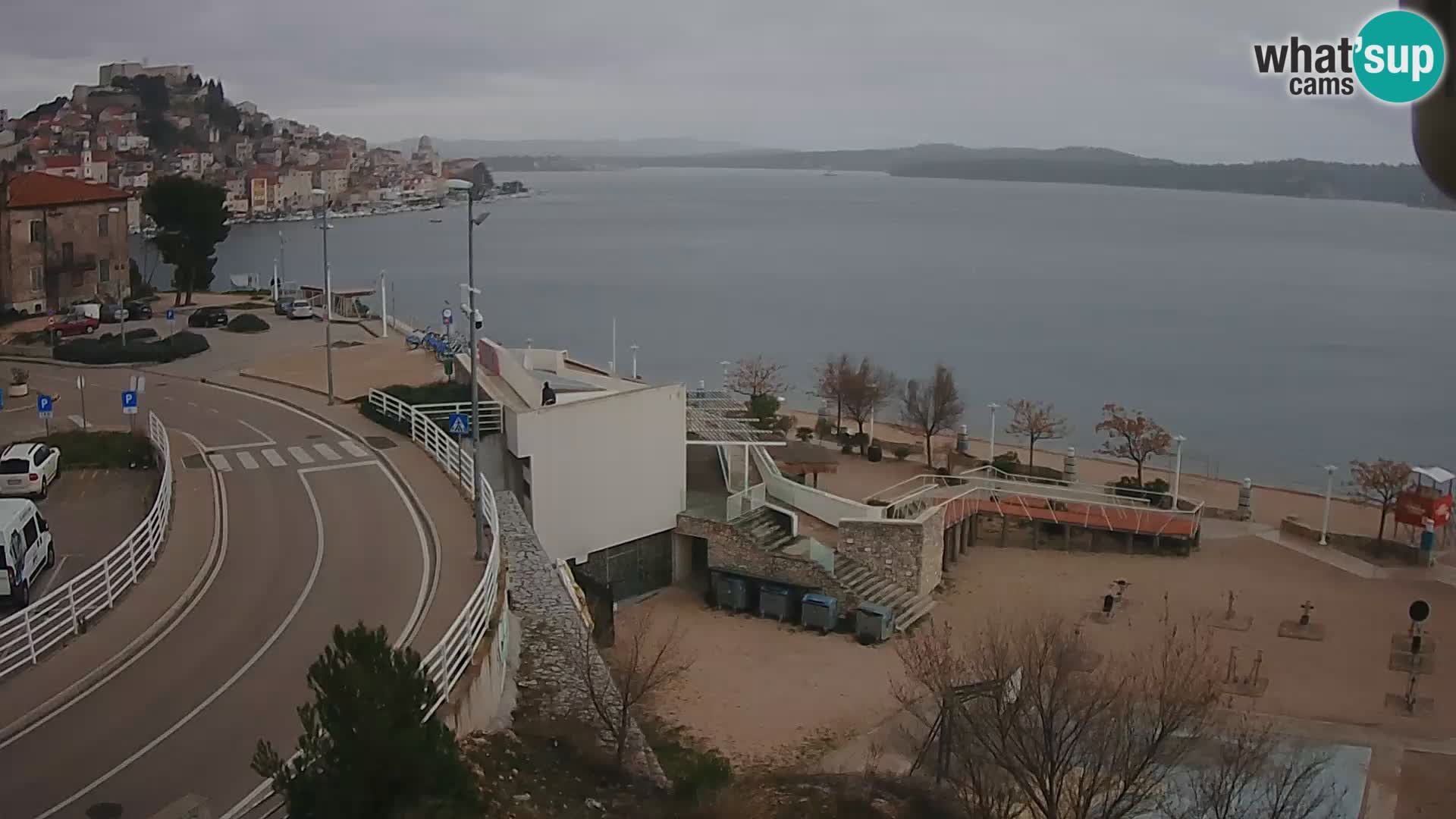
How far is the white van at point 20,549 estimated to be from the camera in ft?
48.7

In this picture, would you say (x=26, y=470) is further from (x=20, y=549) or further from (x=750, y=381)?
(x=750, y=381)

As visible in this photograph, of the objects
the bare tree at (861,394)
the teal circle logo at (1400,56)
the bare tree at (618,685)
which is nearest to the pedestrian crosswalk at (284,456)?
the bare tree at (618,685)

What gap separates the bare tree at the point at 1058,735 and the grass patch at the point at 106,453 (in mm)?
16069

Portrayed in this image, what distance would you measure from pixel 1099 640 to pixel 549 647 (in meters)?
11.3

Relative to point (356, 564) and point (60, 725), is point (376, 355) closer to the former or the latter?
point (356, 564)

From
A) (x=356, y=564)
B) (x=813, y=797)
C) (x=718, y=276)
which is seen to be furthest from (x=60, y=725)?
(x=718, y=276)

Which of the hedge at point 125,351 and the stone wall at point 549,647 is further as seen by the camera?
the hedge at point 125,351

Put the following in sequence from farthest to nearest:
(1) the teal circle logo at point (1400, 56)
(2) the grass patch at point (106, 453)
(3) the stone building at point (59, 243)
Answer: (3) the stone building at point (59, 243), (2) the grass patch at point (106, 453), (1) the teal circle logo at point (1400, 56)

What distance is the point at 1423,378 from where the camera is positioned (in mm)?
70750

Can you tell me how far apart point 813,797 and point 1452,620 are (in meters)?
17.2

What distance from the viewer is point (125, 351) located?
1347 inches

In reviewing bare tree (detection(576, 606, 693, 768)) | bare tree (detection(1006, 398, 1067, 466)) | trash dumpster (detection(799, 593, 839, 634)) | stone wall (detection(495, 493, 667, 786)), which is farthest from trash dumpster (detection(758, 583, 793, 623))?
bare tree (detection(1006, 398, 1067, 466))

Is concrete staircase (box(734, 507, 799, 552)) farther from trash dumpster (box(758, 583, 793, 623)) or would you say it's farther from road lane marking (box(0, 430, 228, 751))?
road lane marking (box(0, 430, 228, 751))

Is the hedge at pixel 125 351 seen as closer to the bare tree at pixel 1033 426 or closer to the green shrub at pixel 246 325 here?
the green shrub at pixel 246 325
